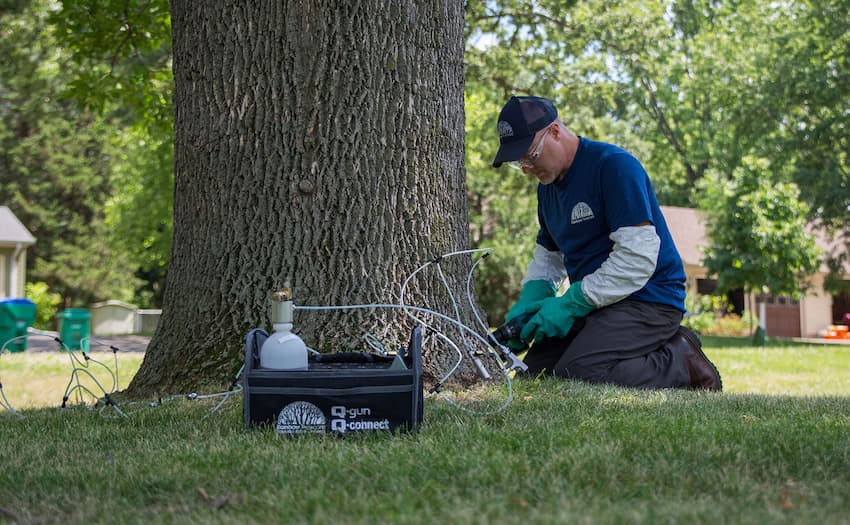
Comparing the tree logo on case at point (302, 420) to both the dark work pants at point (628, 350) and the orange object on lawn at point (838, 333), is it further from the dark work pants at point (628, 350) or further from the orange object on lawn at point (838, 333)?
the orange object on lawn at point (838, 333)

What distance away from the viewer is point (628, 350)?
4762 millimetres

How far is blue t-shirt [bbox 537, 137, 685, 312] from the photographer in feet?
15.1

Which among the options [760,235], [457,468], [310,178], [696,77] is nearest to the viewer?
[457,468]

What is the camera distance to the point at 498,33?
16219 millimetres

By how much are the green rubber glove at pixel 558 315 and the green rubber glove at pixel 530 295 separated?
0.64 ft

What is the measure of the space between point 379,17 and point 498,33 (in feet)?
40.8

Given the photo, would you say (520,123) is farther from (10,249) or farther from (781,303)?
(781,303)

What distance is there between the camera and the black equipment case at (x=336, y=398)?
10.0 feet

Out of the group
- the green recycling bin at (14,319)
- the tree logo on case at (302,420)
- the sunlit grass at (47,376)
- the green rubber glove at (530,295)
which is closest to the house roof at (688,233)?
the green recycling bin at (14,319)

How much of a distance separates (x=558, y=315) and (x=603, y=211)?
0.64 metres

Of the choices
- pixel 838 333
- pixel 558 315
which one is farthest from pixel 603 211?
pixel 838 333

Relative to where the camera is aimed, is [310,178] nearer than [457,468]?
No

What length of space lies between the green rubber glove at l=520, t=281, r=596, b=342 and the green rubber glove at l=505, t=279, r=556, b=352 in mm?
194

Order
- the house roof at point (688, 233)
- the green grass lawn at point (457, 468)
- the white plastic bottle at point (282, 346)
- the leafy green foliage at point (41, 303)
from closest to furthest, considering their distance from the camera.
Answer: the green grass lawn at point (457, 468)
the white plastic bottle at point (282, 346)
the leafy green foliage at point (41, 303)
the house roof at point (688, 233)
